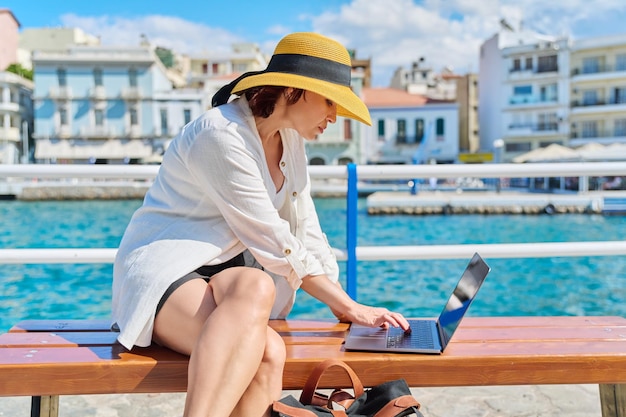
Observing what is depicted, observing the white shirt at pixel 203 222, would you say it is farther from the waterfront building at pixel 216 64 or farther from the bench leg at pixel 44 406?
the waterfront building at pixel 216 64

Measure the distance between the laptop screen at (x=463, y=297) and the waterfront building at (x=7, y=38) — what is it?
51339mm

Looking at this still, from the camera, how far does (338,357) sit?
4.54ft

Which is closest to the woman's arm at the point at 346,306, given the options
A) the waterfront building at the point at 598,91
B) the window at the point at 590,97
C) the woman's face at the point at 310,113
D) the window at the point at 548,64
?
the woman's face at the point at 310,113

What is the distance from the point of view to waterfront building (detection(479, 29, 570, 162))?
39.0 metres

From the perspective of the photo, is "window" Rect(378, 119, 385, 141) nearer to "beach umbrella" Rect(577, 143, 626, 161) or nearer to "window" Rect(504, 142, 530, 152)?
"window" Rect(504, 142, 530, 152)

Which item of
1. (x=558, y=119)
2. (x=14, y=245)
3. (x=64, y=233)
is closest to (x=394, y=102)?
(x=558, y=119)

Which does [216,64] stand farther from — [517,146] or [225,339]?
[225,339]

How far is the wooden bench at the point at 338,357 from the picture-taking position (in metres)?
1.31

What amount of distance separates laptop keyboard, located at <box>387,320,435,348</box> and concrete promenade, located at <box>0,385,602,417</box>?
670 mm

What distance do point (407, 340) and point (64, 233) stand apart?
15.9 metres

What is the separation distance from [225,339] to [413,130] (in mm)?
41637

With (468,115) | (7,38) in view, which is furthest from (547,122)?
(7,38)

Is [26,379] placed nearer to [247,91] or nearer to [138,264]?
[138,264]

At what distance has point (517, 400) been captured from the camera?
2258 millimetres
